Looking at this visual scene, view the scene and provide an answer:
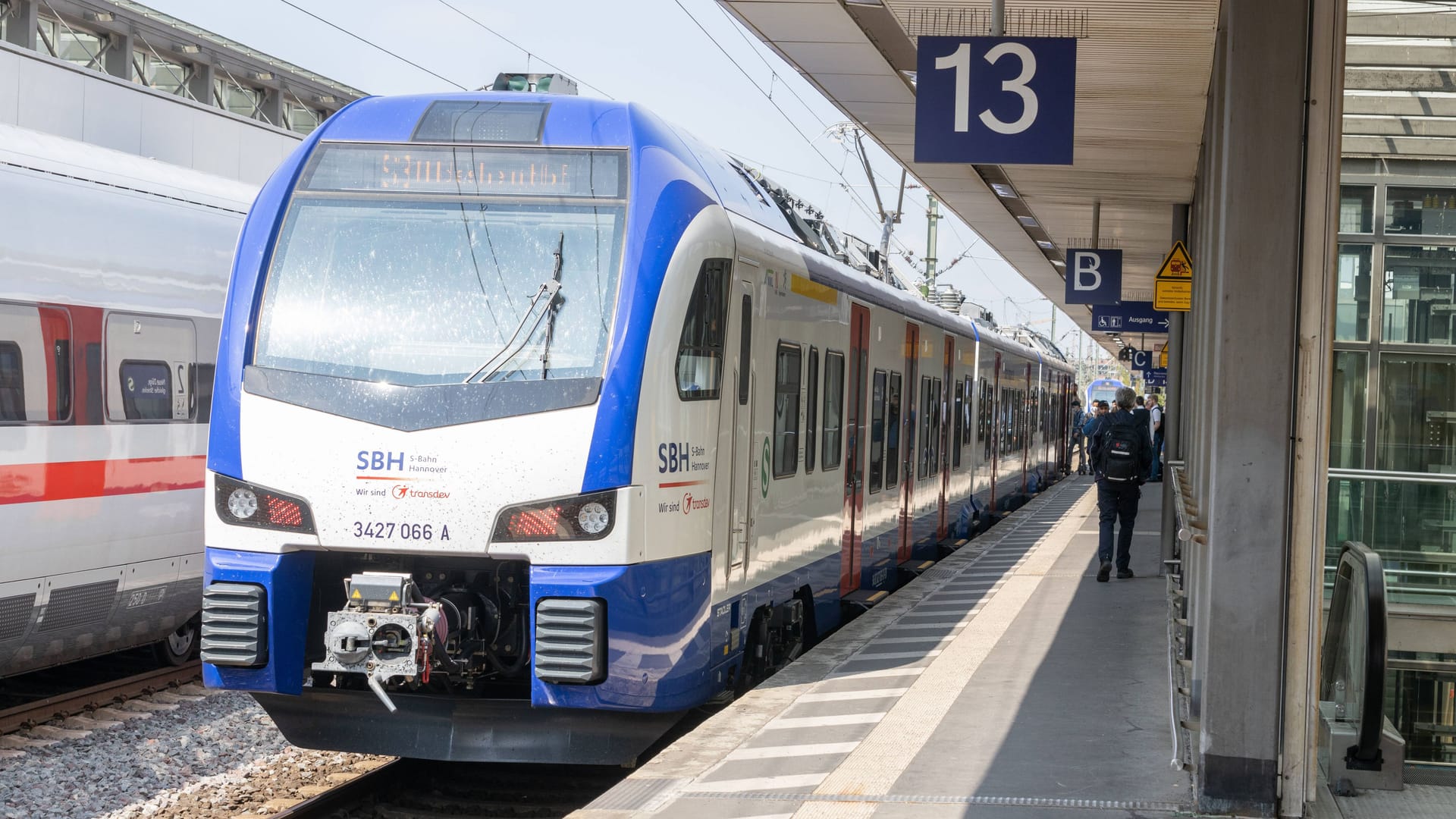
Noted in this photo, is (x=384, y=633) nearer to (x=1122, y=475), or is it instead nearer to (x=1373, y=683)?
(x=1373, y=683)

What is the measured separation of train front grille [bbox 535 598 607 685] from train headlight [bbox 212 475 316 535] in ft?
3.75

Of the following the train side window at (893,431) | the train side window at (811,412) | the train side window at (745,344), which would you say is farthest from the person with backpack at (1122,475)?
the train side window at (745,344)

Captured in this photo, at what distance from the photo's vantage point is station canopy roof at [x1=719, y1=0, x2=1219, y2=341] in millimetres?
9484

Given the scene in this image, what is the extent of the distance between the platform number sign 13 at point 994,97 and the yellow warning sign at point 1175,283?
5.64m

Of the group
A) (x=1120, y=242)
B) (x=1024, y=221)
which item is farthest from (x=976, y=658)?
(x=1120, y=242)

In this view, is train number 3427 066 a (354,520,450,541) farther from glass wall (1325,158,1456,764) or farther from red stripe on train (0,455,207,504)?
glass wall (1325,158,1456,764)

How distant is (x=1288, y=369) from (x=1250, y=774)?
1.51 m

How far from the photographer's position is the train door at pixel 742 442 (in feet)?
25.8

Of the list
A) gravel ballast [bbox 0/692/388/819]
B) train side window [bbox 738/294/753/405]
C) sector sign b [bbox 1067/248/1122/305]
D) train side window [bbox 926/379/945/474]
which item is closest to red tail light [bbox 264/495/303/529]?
gravel ballast [bbox 0/692/388/819]

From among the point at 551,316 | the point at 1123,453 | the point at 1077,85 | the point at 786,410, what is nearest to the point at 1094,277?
the point at 1123,453

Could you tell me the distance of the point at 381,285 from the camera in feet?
22.9

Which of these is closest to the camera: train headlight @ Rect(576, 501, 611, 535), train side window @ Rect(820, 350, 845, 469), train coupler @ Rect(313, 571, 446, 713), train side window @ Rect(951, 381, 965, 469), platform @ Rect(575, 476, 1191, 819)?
platform @ Rect(575, 476, 1191, 819)

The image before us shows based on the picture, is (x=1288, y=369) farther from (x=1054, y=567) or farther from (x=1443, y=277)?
(x=1054, y=567)

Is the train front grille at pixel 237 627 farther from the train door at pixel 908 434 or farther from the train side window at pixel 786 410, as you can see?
the train door at pixel 908 434
